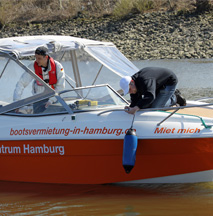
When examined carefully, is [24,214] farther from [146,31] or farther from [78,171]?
[146,31]

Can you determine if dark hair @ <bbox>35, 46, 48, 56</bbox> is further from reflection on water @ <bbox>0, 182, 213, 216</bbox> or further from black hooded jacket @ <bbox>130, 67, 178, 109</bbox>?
reflection on water @ <bbox>0, 182, 213, 216</bbox>

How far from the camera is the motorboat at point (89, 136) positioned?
18.4ft

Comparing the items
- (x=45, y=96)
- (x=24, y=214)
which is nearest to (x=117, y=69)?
(x=45, y=96)

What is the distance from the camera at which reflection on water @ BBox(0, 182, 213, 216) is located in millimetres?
5609

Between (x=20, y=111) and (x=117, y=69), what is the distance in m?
1.66

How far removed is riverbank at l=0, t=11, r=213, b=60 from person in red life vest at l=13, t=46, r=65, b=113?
1664 cm

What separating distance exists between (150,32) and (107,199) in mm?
20598

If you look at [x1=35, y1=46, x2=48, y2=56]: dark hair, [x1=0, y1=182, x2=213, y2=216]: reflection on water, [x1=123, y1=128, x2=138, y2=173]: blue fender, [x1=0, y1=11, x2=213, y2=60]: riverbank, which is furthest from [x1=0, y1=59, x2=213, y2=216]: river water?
[x1=0, y1=11, x2=213, y2=60]: riverbank

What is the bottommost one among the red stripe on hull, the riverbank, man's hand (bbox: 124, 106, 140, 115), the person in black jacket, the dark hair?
the riverbank

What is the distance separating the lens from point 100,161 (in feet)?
19.2

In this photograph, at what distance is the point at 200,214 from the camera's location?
5.41m

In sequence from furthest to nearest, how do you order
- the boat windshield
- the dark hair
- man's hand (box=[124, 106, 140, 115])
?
the dark hair < the boat windshield < man's hand (box=[124, 106, 140, 115])

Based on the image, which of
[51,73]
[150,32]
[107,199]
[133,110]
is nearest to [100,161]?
[107,199]

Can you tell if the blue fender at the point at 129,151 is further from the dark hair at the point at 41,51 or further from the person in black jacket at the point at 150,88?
the dark hair at the point at 41,51
